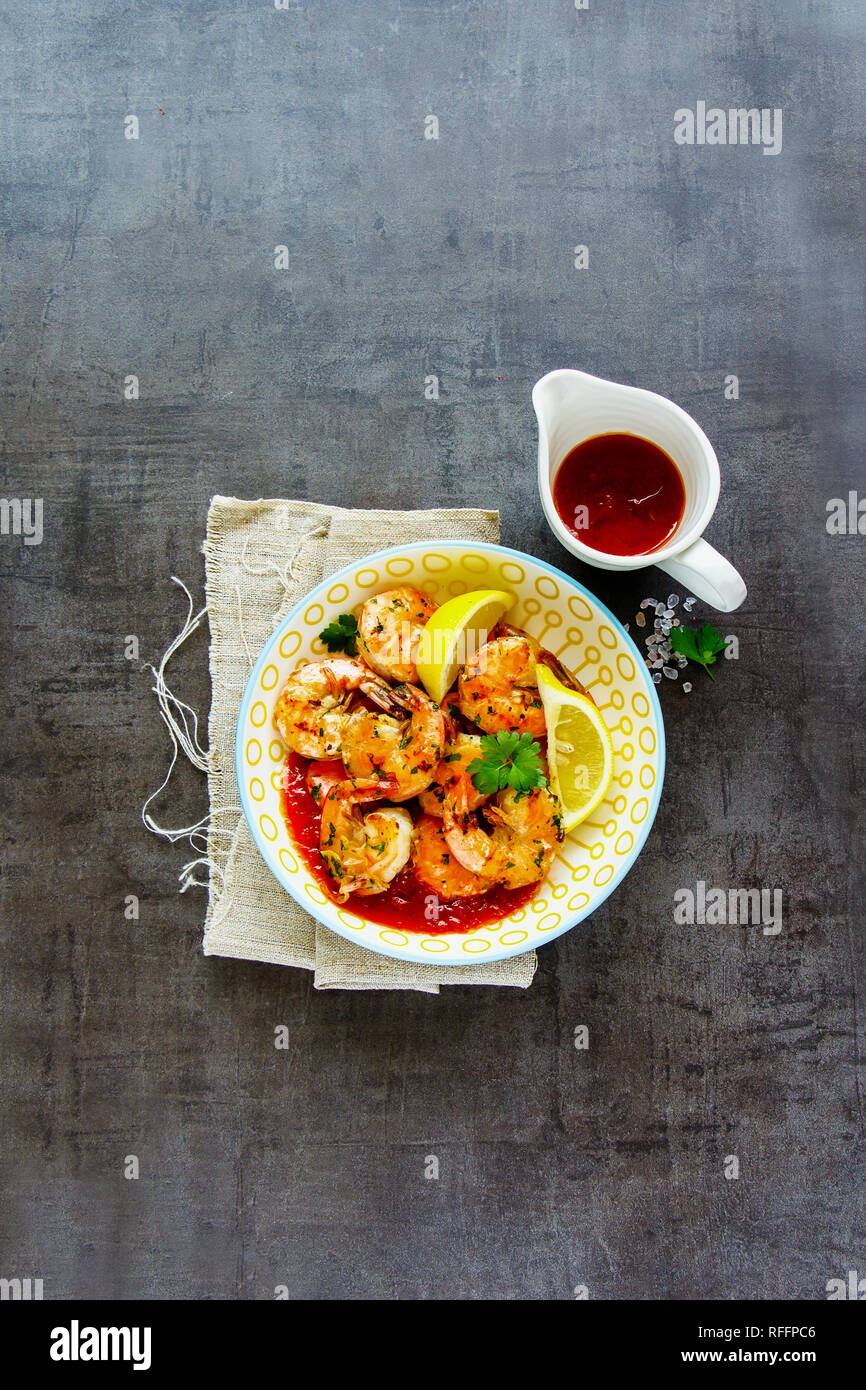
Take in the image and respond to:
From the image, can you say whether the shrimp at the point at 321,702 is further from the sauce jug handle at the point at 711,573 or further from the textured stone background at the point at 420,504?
the sauce jug handle at the point at 711,573

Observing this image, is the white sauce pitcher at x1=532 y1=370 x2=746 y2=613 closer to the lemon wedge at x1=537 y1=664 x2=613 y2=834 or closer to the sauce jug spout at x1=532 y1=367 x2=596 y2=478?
the sauce jug spout at x1=532 y1=367 x2=596 y2=478

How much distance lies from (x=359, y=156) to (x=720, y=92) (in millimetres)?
985

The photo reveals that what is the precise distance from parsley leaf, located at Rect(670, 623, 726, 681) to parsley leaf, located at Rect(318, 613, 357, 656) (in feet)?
2.75

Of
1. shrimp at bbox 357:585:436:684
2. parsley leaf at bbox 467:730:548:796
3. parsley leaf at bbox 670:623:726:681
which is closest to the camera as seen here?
parsley leaf at bbox 467:730:548:796

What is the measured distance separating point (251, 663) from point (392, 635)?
0.53 m

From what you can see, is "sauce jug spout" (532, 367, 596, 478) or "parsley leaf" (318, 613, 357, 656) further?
"parsley leaf" (318, 613, 357, 656)

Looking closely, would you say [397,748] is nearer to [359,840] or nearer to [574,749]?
[359,840]

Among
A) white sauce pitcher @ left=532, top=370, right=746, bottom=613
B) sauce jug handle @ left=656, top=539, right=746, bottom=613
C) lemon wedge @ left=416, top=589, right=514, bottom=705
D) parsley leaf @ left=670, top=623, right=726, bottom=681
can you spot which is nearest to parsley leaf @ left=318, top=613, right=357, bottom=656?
lemon wedge @ left=416, top=589, right=514, bottom=705

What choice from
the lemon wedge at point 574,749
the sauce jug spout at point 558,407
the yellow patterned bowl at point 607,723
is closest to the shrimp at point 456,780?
the lemon wedge at point 574,749

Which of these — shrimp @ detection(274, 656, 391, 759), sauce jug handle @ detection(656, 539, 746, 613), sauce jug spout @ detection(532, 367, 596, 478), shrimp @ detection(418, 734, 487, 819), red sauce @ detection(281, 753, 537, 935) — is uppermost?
sauce jug spout @ detection(532, 367, 596, 478)

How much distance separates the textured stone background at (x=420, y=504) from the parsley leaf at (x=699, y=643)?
0.36 ft

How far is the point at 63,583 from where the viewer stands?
7.91 ft

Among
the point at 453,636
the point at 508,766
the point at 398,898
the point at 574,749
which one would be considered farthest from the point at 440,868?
the point at 453,636

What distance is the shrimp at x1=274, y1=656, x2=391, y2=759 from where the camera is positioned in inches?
78.8
